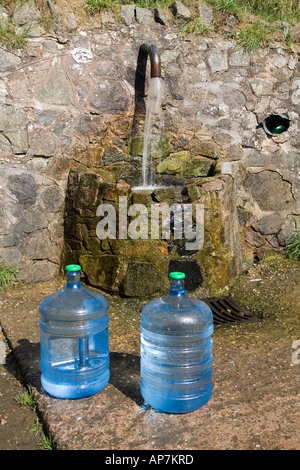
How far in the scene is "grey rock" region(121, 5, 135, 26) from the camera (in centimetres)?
432

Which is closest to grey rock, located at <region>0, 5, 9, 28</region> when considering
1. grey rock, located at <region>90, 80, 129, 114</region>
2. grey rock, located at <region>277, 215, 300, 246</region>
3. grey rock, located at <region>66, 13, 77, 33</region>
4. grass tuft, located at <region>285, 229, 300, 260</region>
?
grey rock, located at <region>66, 13, 77, 33</region>

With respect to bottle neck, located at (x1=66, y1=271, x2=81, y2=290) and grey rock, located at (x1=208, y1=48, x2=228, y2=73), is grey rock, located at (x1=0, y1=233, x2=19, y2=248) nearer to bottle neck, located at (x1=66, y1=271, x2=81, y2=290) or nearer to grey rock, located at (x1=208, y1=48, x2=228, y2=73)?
bottle neck, located at (x1=66, y1=271, x2=81, y2=290)

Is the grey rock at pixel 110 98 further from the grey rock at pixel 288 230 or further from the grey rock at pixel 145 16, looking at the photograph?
the grey rock at pixel 288 230

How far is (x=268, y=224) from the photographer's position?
474 centimetres

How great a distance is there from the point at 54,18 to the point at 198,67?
1452 mm

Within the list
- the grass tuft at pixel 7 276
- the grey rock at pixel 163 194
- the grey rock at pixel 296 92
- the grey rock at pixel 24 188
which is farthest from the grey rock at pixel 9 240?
the grey rock at pixel 296 92

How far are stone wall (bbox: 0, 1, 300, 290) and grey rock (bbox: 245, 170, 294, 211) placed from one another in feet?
0.03

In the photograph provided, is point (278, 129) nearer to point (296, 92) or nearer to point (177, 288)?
point (296, 92)

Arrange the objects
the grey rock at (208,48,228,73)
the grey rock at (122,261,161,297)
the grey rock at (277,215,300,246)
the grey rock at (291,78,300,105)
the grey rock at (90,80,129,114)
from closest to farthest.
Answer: the grey rock at (122,261,161,297) < the grey rock at (90,80,129,114) < the grey rock at (208,48,228,73) < the grey rock at (291,78,300,105) < the grey rock at (277,215,300,246)

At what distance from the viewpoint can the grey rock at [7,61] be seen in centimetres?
387

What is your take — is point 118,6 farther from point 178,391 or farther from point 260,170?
point 178,391

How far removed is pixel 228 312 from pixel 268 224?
1512 millimetres

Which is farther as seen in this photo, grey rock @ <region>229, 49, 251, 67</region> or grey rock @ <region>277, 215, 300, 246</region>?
grey rock @ <region>277, 215, 300, 246</region>
